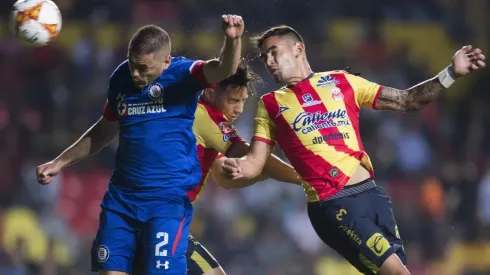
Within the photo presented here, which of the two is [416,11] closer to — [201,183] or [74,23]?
[74,23]

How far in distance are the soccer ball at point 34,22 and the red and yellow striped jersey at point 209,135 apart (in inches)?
47.3

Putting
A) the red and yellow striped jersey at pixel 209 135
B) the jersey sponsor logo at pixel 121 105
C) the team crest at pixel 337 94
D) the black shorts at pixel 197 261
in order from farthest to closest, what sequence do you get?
the black shorts at pixel 197 261
the red and yellow striped jersey at pixel 209 135
the team crest at pixel 337 94
the jersey sponsor logo at pixel 121 105

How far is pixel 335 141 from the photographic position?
593 centimetres

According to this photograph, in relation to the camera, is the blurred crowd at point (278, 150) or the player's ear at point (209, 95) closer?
the player's ear at point (209, 95)

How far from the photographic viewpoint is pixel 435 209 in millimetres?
12531

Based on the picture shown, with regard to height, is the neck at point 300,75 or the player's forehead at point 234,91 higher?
the neck at point 300,75

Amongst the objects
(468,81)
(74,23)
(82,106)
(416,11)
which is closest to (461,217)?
(468,81)

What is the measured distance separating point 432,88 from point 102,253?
2.28m

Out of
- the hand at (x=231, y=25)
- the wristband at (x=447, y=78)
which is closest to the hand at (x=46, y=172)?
the hand at (x=231, y=25)

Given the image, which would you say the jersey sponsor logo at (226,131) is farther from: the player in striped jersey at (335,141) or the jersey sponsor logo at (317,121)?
the jersey sponsor logo at (317,121)

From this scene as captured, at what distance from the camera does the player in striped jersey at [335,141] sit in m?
5.76

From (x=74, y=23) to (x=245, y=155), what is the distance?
27.3 feet

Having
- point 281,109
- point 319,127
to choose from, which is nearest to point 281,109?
point 281,109

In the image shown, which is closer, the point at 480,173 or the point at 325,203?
the point at 325,203
